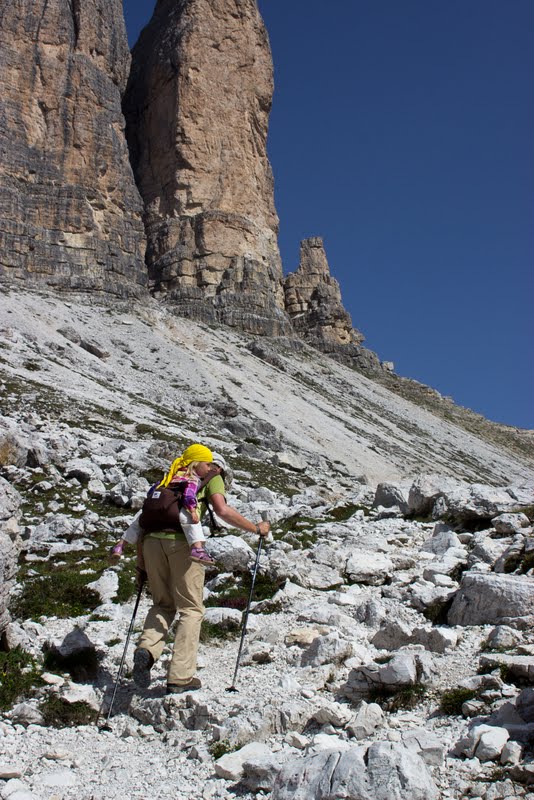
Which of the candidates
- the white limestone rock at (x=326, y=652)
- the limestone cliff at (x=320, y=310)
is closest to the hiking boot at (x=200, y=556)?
Answer: the white limestone rock at (x=326, y=652)

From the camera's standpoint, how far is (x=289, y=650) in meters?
6.41

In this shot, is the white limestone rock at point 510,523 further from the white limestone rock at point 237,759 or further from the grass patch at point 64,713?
the grass patch at point 64,713

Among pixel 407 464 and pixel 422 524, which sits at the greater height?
pixel 407 464

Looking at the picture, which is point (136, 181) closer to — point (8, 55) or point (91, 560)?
point (8, 55)

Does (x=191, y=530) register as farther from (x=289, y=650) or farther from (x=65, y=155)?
(x=65, y=155)

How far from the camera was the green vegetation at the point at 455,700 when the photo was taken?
4.75 m

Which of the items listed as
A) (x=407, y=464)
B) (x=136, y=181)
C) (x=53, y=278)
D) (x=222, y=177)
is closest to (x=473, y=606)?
(x=407, y=464)

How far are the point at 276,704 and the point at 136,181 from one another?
8909cm

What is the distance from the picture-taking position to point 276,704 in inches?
201

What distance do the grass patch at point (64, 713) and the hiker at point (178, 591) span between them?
49 cm

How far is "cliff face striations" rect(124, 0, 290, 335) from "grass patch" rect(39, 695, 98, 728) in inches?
2574

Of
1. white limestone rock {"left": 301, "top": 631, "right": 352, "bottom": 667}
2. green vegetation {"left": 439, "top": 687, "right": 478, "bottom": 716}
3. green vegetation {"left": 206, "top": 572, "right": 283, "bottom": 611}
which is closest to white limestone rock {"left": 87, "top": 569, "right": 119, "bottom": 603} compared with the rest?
green vegetation {"left": 206, "top": 572, "right": 283, "bottom": 611}

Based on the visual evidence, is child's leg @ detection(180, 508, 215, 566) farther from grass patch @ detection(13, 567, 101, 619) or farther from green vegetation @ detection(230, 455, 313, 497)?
green vegetation @ detection(230, 455, 313, 497)

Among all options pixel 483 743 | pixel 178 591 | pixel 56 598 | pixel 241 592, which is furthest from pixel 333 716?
pixel 56 598
